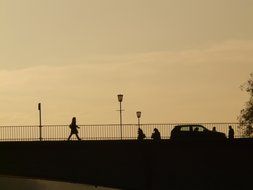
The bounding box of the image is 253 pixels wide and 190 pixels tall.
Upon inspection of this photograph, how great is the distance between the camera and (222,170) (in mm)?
49031

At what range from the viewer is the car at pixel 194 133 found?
163 ft

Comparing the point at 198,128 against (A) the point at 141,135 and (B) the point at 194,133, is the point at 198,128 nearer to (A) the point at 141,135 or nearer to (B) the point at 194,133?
(B) the point at 194,133

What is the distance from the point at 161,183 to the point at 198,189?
7.19ft

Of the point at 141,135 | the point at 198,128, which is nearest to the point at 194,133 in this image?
the point at 198,128

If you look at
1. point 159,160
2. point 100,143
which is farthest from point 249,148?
point 100,143

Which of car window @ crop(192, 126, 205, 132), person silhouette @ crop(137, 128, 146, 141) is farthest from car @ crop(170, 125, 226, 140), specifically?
person silhouette @ crop(137, 128, 146, 141)

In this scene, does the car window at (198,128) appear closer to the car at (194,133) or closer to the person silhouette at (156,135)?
the car at (194,133)

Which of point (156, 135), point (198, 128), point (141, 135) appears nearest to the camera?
point (141, 135)

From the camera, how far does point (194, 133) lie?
5062 cm

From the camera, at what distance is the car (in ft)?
163

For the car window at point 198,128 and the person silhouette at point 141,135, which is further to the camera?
the car window at point 198,128

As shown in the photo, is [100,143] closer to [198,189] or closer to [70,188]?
[198,189]

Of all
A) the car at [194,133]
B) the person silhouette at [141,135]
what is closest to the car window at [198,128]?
the car at [194,133]

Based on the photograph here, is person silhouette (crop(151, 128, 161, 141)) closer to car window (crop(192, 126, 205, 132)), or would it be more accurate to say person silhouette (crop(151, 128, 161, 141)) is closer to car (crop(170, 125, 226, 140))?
car (crop(170, 125, 226, 140))
